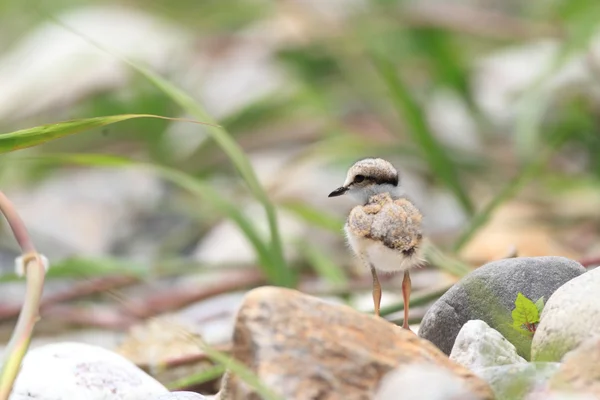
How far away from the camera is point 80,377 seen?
1.70m

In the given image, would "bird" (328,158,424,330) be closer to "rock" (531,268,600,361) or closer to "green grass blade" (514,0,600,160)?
"rock" (531,268,600,361)

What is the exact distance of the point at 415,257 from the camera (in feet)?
5.39

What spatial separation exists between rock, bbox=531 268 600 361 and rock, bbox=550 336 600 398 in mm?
106

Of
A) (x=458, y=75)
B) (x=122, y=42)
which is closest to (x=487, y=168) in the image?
(x=458, y=75)

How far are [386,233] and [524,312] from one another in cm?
23

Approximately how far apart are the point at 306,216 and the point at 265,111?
153 cm

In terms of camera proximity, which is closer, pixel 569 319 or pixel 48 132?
pixel 569 319

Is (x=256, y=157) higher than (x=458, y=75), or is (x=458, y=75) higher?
(x=458, y=75)

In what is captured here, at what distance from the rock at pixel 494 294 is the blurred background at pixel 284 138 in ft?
4.33

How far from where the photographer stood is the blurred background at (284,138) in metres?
3.62

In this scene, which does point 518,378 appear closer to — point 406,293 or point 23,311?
point 406,293

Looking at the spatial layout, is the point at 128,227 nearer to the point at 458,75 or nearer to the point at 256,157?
the point at 256,157

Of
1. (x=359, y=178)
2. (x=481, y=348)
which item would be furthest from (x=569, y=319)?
(x=359, y=178)

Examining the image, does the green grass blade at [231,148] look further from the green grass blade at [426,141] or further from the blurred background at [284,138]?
the green grass blade at [426,141]
